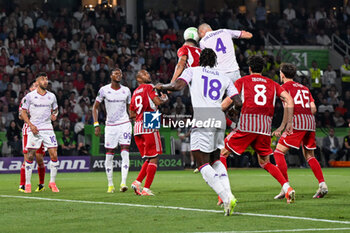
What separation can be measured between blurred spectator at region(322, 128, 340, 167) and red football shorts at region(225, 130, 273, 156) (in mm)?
17277

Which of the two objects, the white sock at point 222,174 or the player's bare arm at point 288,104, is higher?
the player's bare arm at point 288,104

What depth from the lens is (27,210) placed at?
10.8 meters

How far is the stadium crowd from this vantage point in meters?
27.2

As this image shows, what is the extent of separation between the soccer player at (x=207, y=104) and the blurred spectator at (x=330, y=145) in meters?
19.0

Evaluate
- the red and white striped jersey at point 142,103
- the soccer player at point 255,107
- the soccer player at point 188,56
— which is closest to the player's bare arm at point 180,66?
the soccer player at point 188,56

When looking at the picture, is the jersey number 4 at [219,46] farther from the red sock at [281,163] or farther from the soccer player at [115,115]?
the soccer player at [115,115]

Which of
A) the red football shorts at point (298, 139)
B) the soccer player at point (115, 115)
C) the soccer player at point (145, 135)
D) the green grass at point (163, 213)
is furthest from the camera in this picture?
the soccer player at point (115, 115)

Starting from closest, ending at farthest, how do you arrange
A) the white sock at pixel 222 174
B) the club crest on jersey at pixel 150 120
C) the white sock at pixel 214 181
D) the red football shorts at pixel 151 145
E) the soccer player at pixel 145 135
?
1. the white sock at pixel 214 181
2. the white sock at pixel 222 174
3. the soccer player at pixel 145 135
4. the red football shorts at pixel 151 145
5. the club crest on jersey at pixel 150 120

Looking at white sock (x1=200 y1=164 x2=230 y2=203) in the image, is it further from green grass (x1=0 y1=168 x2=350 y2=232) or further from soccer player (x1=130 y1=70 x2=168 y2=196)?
soccer player (x1=130 y1=70 x2=168 y2=196)

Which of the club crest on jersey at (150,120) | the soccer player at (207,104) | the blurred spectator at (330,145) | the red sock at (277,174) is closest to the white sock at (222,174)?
the soccer player at (207,104)

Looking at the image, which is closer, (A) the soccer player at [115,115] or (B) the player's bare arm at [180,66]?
(B) the player's bare arm at [180,66]

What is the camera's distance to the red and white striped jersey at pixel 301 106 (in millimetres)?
12727

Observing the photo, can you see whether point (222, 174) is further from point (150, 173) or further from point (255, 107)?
point (150, 173)

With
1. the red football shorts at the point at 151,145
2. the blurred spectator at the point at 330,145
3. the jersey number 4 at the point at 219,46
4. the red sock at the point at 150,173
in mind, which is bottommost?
the blurred spectator at the point at 330,145
